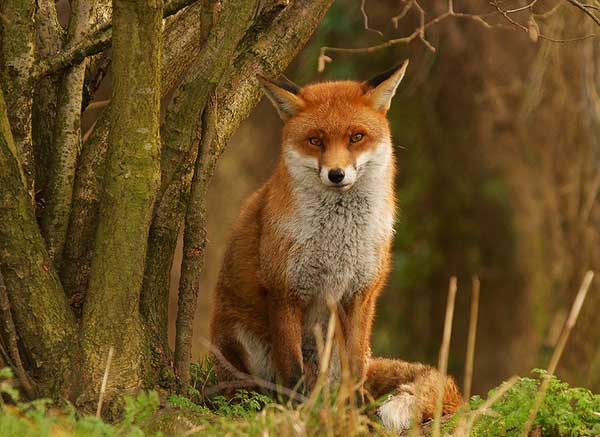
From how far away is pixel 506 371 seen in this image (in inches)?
541

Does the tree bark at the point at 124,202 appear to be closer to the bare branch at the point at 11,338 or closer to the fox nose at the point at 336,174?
the bare branch at the point at 11,338

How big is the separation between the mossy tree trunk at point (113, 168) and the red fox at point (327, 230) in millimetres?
435

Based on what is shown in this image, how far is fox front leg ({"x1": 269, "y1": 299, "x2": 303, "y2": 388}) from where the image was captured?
5836mm

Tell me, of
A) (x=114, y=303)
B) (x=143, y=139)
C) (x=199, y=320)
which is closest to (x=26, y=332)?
(x=114, y=303)

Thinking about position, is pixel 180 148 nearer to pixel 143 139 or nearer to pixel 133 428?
pixel 143 139

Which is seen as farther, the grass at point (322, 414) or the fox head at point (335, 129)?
the fox head at point (335, 129)

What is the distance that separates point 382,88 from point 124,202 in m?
1.92

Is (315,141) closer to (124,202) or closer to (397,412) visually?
(124,202)

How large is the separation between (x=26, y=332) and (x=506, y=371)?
1000cm

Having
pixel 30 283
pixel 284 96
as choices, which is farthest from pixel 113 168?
pixel 284 96

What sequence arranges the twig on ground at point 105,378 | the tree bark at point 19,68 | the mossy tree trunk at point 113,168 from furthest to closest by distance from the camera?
the tree bark at point 19,68
the mossy tree trunk at point 113,168
the twig on ground at point 105,378

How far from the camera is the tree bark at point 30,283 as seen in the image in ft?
15.5

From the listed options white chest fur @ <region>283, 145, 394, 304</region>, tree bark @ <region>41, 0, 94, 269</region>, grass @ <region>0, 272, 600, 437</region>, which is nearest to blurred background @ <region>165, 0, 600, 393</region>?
white chest fur @ <region>283, 145, 394, 304</region>

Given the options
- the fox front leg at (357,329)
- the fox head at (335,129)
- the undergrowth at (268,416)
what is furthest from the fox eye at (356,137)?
the undergrowth at (268,416)
